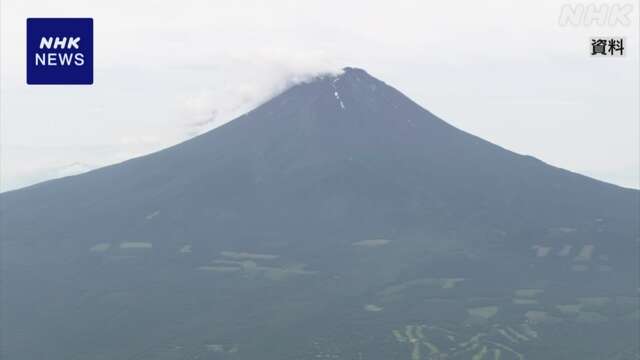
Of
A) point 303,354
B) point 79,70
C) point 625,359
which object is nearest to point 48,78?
point 79,70

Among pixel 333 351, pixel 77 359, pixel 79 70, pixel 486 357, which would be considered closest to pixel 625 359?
pixel 486 357

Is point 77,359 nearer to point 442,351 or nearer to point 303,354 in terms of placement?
point 303,354

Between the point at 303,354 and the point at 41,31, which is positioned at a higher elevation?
the point at 41,31

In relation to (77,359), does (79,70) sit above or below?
above

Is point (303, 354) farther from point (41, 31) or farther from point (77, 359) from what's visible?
point (41, 31)

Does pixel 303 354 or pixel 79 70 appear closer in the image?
pixel 79 70

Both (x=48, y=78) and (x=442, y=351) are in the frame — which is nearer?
(x=48, y=78)

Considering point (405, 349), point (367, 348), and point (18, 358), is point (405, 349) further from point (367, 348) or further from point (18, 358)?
point (18, 358)
